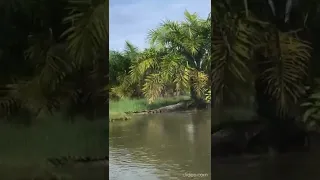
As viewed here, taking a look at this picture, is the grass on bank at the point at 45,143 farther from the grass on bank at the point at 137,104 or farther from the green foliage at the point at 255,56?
the green foliage at the point at 255,56

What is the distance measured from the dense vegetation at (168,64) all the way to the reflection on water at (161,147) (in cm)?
13

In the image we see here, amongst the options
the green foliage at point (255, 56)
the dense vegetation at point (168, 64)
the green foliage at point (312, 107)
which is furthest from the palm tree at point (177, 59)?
the green foliage at point (312, 107)

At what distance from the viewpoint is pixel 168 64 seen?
91.9 inches

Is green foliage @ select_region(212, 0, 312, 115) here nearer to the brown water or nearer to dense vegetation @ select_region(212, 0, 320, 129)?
dense vegetation @ select_region(212, 0, 320, 129)

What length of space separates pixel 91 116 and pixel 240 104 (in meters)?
0.74

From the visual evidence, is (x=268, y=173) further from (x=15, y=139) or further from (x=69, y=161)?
(x=15, y=139)

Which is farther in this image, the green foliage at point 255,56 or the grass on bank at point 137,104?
the grass on bank at point 137,104

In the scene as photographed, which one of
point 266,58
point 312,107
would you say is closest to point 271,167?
point 312,107

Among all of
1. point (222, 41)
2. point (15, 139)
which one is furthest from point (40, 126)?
point (222, 41)

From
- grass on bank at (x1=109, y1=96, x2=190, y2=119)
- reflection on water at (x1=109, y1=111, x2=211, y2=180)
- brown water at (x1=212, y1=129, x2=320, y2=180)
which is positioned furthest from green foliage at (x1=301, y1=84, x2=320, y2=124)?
grass on bank at (x1=109, y1=96, x2=190, y2=119)

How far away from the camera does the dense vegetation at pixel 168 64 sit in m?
2.29

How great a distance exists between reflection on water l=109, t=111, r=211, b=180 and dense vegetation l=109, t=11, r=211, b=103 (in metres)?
0.13

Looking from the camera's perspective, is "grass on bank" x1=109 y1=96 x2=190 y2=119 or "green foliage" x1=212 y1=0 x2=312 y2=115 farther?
"grass on bank" x1=109 y1=96 x2=190 y2=119

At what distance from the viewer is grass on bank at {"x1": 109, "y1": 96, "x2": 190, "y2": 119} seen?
2.28 metres
